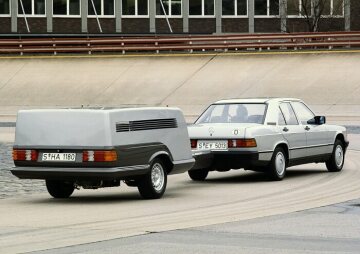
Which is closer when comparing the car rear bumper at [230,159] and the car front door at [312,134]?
the car rear bumper at [230,159]

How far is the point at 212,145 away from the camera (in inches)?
683

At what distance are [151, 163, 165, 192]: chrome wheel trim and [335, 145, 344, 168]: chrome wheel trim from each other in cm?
552

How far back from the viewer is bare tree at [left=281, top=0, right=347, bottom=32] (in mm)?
69125

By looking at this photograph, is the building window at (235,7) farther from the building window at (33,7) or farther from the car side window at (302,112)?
the car side window at (302,112)

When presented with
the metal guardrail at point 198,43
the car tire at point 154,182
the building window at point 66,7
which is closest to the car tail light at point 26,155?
the car tire at point 154,182

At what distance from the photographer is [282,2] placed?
70875 mm

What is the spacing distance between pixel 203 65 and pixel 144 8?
23045 mm

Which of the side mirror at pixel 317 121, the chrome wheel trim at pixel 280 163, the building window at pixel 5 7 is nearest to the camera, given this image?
the chrome wheel trim at pixel 280 163

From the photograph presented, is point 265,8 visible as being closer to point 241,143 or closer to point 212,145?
point 212,145

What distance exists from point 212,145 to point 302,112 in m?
2.54

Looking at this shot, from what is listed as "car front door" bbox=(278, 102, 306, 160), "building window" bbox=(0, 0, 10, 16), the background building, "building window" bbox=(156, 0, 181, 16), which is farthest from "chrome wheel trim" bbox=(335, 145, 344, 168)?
"building window" bbox=(156, 0, 181, 16)

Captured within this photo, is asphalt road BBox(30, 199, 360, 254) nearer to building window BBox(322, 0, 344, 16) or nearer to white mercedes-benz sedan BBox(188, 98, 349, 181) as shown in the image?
white mercedes-benz sedan BBox(188, 98, 349, 181)

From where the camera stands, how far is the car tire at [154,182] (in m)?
14.5

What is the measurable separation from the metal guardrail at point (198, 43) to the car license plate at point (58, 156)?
38.3 metres
